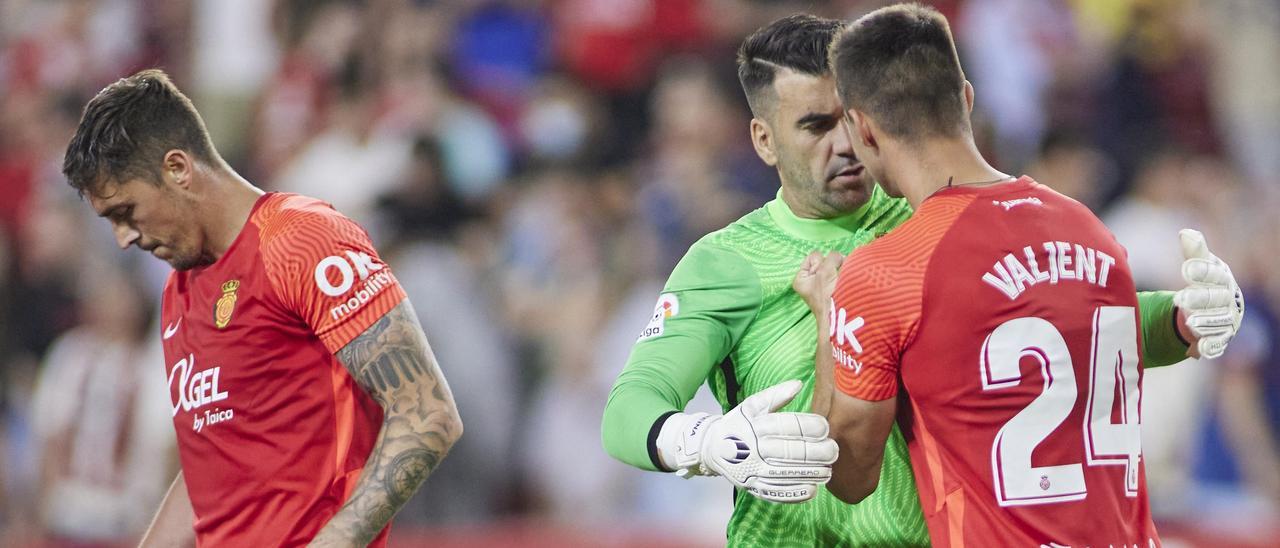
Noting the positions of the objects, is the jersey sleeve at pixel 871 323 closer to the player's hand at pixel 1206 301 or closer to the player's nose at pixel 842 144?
the player's nose at pixel 842 144

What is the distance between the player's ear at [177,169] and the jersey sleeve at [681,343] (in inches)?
56.4

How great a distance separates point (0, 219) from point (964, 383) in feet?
36.5

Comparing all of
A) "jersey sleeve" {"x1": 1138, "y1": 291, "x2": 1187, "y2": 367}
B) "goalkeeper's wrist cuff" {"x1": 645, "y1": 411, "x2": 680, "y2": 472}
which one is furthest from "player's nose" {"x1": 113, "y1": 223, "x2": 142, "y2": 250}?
"jersey sleeve" {"x1": 1138, "y1": 291, "x2": 1187, "y2": 367}

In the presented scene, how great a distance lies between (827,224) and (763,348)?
0.44 meters

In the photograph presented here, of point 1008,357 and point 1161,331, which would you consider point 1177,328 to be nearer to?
point 1161,331

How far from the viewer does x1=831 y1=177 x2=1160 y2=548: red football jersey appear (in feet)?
13.2

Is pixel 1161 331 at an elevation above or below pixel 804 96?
below

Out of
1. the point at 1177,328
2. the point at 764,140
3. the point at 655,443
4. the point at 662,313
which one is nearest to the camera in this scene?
the point at 655,443

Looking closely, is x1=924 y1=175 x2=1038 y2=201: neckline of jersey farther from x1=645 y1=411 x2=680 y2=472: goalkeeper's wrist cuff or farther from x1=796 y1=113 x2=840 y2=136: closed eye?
x1=645 y1=411 x2=680 y2=472: goalkeeper's wrist cuff

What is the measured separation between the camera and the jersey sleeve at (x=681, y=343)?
14.6 feet

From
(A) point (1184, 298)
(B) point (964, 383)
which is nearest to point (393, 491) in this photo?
(B) point (964, 383)

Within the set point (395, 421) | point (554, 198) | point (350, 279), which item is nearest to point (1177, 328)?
point (395, 421)

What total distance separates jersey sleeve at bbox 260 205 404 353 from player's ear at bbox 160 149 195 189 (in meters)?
0.36

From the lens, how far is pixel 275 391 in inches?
186
